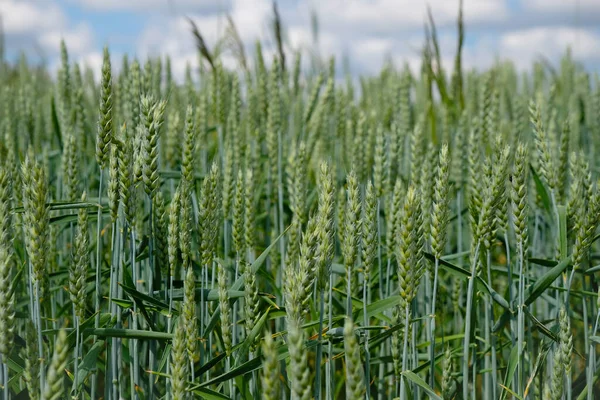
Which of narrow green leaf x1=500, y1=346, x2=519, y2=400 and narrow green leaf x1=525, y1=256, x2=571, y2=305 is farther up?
narrow green leaf x1=525, y1=256, x2=571, y2=305

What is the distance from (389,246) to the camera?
176 centimetres

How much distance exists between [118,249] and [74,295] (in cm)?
22

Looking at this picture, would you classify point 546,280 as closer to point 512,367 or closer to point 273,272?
point 512,367

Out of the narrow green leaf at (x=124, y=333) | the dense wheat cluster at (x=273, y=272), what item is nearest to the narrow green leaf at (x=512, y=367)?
the dense wheat cluster at (x=273, y=272)

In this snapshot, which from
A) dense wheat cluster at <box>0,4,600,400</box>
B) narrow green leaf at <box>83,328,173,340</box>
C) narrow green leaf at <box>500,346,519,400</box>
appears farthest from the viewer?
narrow green leaf at <box>500,346,519,400</box>

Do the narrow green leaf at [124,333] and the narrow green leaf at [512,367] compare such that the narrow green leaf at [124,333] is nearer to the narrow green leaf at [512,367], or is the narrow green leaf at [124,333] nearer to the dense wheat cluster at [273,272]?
the dense wheat cluster at [273,272]

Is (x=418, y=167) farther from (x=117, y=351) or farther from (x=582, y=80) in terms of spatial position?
(x=582, y=80)

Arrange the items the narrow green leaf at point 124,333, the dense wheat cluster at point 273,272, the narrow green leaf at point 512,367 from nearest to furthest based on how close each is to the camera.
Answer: the dense wheat cluster at point 273,272, the narrow green leaf at point 124,333, the narrow green leaf at point 512,367

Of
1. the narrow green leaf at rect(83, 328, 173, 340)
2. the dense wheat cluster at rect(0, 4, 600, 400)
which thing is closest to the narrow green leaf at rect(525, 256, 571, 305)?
the dense wheat cluster at rect(0, 4, 600, 400)

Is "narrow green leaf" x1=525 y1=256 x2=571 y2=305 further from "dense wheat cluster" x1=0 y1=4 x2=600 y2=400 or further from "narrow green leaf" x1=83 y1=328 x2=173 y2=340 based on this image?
"narrow green leaf" x1=83 y1=328 x2=173 y2=340

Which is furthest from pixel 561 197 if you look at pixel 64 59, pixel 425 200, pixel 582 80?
pixel 582 80

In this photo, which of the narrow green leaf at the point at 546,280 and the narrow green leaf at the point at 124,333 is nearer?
the narrow green leaf at the point at 124,333

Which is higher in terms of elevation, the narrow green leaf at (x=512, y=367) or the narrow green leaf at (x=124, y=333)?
the narrow green leaf at (x=124, y=333)

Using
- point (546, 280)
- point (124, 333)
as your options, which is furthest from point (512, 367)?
point (124, 333)
